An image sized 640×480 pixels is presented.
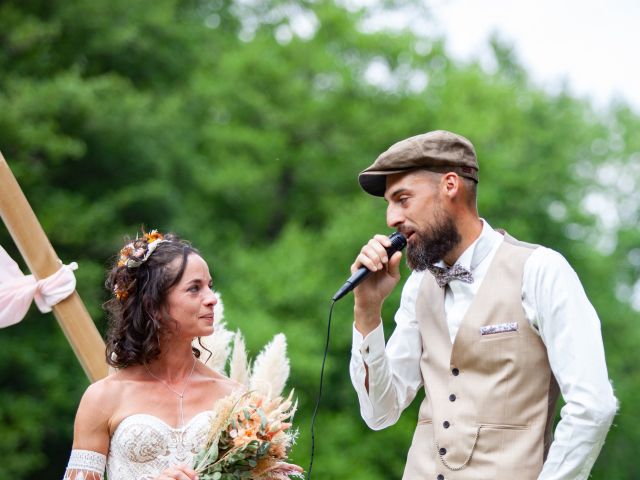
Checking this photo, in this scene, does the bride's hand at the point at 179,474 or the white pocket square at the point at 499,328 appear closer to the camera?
the white pocket square at the point at 499,328

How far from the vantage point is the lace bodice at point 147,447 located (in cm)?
376

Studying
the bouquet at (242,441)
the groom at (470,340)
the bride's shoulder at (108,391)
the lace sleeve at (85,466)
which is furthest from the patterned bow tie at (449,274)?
the lace sleeve at (85,466)

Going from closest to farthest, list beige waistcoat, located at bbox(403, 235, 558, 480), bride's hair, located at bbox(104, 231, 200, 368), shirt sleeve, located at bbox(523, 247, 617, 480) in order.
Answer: shirt sleeve, located at bbox(523, 247, 617, 480) < beige waistcoat, located at bbox(403, 235, 558, 480) < bride's hair, located at bbox(104, 231, 200, 368)

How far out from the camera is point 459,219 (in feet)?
11.7

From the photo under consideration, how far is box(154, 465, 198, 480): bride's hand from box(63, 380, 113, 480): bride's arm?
0.27 meters

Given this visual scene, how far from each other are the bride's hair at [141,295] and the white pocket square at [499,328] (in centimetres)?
115

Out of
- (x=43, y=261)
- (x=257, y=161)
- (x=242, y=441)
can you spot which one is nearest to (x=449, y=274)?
(x=242, y=441)

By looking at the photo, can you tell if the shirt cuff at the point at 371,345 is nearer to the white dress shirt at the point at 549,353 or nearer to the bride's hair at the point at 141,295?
the white dress shirt at the point at 549,353

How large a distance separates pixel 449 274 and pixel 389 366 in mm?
376

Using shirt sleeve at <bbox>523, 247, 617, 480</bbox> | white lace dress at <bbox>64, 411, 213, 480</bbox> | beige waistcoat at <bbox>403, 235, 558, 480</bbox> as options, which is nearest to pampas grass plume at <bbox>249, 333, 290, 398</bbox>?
white lace dress at <bbox>64, 411, 213, 480</bbox>

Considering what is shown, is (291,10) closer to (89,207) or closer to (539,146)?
(539,146)

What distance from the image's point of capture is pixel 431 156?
353cm

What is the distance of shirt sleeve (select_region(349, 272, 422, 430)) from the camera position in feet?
11.9

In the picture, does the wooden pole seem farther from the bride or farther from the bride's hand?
the bride's hand
